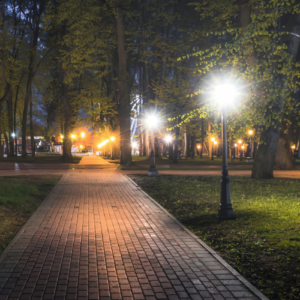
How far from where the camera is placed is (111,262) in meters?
5.87

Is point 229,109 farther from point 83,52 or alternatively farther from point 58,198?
point 83,52

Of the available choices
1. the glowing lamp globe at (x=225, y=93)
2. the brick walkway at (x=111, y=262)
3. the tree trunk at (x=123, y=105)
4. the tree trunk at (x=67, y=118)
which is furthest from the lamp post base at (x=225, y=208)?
the tree trunk at (x=67, y=118)

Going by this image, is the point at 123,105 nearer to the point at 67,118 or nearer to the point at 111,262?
the point at 67,118

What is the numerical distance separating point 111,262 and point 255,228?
3676mm

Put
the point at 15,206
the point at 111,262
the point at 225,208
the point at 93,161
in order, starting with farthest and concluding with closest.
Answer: the point at 93,161 < the point at 15,206 < the point at 225,208 < the point at 111,262

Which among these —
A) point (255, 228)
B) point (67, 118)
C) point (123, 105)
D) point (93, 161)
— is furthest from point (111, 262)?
point (93, 161)

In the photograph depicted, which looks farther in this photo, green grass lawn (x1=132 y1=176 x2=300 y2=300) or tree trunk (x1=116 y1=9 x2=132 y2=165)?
tree trunk (x1=116 y1=9 x2=132 y2=165)

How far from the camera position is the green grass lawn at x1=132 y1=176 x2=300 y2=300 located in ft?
17.7

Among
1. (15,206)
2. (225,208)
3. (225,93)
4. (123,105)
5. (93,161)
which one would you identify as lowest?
(15,206)

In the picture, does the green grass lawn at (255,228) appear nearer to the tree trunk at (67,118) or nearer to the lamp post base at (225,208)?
the lamp post base at (225,208)

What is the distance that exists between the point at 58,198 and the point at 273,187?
852cm

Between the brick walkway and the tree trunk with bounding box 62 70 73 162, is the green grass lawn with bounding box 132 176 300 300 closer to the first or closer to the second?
the brick walkway

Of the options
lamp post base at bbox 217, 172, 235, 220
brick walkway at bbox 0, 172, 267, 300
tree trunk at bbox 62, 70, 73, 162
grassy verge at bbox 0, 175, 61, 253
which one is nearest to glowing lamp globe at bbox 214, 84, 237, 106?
lamp post base at bbox 217, 172, 235, 220

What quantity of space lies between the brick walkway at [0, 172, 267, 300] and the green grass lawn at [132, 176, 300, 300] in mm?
399
